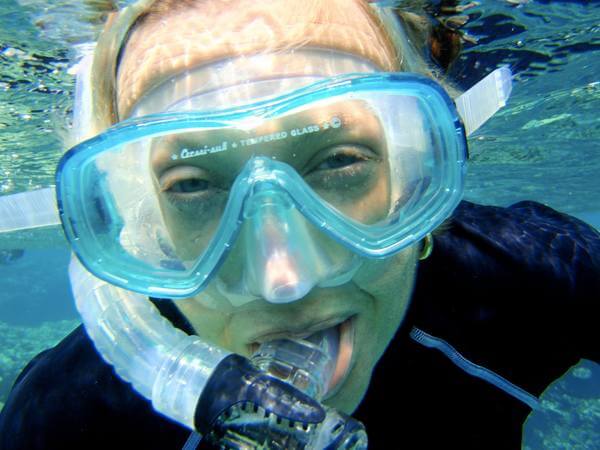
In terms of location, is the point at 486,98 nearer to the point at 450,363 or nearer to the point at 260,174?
the point at 260,174

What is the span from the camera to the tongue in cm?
196

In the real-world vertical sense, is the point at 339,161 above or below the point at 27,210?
above

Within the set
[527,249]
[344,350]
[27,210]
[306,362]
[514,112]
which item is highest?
[27,210]

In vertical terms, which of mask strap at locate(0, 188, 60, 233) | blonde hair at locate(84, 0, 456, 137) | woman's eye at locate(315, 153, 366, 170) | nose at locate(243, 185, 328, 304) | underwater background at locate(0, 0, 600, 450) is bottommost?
underwater background at locate(0, 0, 600, 450)

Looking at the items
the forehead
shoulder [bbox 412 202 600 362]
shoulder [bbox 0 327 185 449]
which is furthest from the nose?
shoulder [bbox 0 327 185 449]

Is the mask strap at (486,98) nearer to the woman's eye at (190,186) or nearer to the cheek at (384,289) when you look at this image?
the cheek at (384,289)

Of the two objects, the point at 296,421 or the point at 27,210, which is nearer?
the point at 296,421

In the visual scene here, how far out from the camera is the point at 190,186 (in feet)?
6.87

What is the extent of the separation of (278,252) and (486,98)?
5.89ft

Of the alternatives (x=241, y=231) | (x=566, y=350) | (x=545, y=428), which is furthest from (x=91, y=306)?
(x=545, y=428)

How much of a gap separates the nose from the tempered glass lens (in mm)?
14

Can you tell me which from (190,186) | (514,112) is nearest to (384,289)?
(190,186)

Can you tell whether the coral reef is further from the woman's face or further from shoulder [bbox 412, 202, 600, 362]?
the woman's face

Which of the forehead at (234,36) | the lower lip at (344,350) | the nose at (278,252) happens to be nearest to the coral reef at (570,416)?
the lower lip at (344,350)
